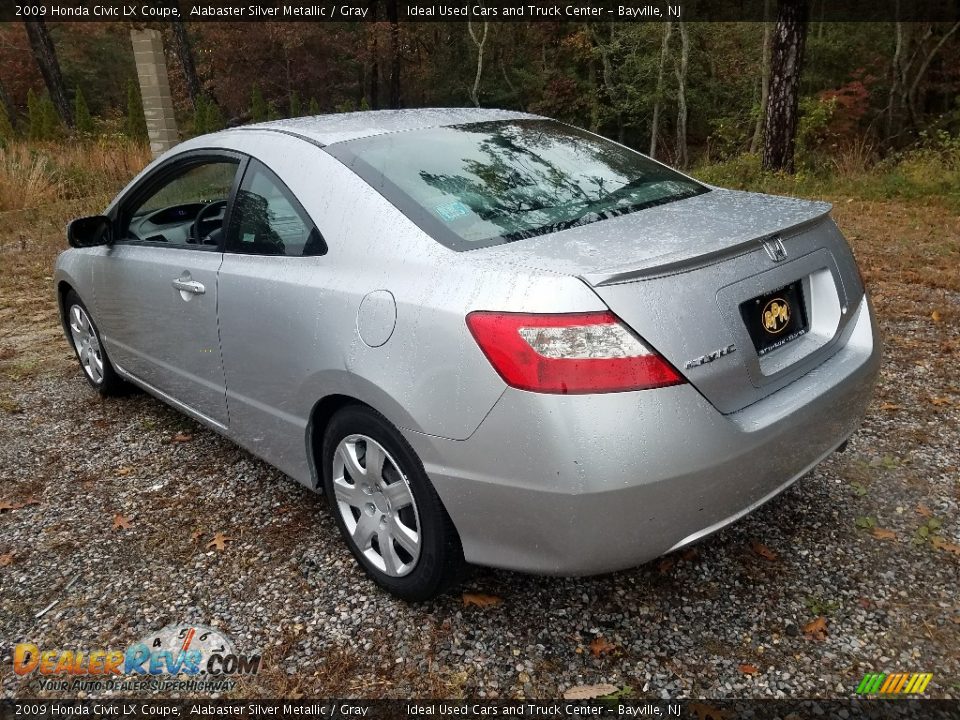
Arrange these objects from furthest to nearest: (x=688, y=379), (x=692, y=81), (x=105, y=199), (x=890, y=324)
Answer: (x=692, y=81), (x=105, y=199), (x=890, y=324), (x=688, y=379)

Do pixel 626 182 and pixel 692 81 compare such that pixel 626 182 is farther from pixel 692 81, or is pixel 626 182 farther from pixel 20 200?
pixel 692 81

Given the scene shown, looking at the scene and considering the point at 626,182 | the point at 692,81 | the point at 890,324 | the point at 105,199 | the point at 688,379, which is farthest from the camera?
the point at 692,81

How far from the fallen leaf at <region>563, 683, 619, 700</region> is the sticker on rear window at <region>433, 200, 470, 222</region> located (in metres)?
1.48

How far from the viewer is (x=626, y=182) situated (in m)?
2.88

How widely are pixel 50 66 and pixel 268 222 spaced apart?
28591mm

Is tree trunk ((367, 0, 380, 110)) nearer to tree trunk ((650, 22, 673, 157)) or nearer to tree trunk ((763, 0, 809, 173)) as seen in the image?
tree trunk ((650, 22, 673, 157))

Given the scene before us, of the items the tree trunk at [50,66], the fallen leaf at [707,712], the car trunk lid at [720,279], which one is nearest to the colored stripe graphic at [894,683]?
the fallen leaf at [707,712]

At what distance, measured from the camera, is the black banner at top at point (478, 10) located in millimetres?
20344

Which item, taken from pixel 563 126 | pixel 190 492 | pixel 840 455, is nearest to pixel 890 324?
pixel 840 455

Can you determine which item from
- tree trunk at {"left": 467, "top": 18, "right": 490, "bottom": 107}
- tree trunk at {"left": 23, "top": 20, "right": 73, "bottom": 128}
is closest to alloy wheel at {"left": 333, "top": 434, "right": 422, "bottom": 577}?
tree trunk at {"left": 23, "top": 20, "right": 73, "bottom": 128}

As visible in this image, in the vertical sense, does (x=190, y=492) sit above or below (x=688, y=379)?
below

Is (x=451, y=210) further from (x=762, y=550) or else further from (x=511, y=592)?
(x=762, y=550)

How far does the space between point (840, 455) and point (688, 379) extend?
1.84 metres

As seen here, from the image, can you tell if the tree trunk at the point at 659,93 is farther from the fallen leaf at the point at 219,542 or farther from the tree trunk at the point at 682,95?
the fallen leaf at the point at 219,542
